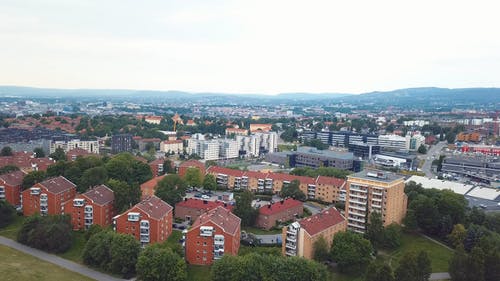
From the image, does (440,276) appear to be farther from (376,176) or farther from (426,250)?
(376,176)

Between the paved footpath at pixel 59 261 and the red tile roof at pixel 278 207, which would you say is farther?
the red tile roof at pixel 278 207

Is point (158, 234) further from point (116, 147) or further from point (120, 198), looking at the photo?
point (116, 147)

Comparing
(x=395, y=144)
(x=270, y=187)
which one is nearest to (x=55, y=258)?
(x=270, y=187)

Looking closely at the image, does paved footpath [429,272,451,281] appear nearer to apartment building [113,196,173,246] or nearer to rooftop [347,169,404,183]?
rooftop [347,169,404,183]

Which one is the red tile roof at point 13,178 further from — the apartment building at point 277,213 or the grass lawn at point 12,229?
the apartment building at point 277,213

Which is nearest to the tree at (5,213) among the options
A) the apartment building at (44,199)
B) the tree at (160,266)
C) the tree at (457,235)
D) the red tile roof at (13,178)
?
the apartment building at (44,199)

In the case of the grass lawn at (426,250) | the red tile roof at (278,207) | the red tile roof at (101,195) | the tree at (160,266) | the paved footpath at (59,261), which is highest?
the red tile roof at (101,195)

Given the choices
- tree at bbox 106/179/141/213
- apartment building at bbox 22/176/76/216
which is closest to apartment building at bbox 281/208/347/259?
tree at bbox 106/179/141/213

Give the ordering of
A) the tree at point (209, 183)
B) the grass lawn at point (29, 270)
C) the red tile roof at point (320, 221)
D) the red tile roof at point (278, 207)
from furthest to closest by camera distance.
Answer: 1. the tree at point (209, 183)
2. the red tile roof at point (278, 207)
3. the red tile roof at point (320, 221)
4. the grass lawn at point (29, 270)
